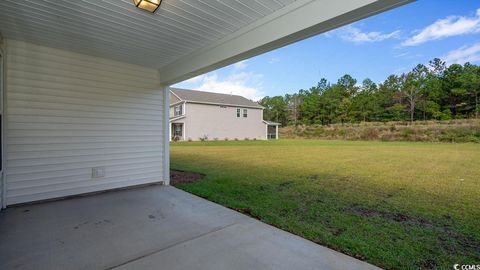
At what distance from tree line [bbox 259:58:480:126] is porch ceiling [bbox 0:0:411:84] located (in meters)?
34.8

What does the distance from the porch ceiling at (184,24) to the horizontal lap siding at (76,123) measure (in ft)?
1.44

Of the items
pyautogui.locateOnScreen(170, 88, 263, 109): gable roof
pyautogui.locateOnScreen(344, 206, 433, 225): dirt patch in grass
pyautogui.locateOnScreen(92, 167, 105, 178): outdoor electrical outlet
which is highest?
pyautogui.locateOnScreen(170, 88, 263, 109): gable roof

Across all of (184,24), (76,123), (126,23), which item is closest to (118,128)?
(76,123)

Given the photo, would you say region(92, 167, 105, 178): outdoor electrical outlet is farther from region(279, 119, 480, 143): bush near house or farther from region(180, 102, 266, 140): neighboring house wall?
region(279, 119, 480, 143): bush near house

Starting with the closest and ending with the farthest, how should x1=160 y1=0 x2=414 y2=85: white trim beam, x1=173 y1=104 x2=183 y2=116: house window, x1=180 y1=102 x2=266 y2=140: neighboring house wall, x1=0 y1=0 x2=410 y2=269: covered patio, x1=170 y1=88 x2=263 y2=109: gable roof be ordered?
x1=160 y1=0 x2=414 y2=85: white trim beam, x1=0 y1=0 x2=410 y2=269: covered patio, x1=180 y1=102 x2=266 y2=140: neighboring house wall, x1=173 y1=104 x2=183 y2=116: house window, x1=170 y1=88 x2=263 y2=109: gable roof

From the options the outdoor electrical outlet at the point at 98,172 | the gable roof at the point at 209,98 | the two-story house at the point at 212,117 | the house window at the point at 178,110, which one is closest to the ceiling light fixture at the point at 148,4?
the outdoor electrical outlet at the point at 98,172

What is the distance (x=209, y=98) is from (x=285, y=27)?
2023 cm

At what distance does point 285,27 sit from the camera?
2494 mm

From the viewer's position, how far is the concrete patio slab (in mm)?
2051

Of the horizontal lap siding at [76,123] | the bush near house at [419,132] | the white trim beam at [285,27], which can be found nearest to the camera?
the white trim beam at [285,27]

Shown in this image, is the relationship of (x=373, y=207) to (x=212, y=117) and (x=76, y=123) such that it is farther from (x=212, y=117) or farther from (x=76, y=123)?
(x=212, y=117)

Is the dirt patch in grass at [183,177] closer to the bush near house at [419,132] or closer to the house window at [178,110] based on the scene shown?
the house window at [178,110]

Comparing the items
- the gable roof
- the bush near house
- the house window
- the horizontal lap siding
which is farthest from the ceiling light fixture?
the bush near house

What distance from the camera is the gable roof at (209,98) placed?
20875 millimetres
